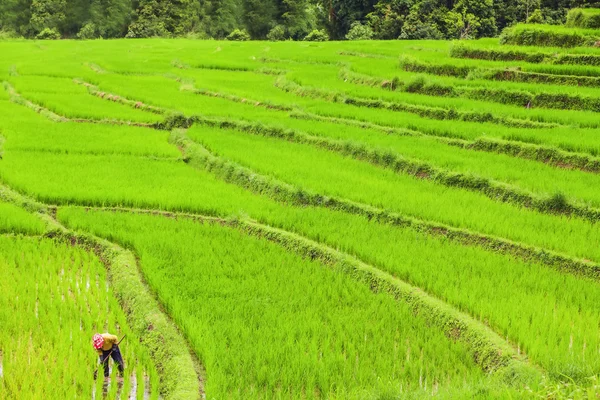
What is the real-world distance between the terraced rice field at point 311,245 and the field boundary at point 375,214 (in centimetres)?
2

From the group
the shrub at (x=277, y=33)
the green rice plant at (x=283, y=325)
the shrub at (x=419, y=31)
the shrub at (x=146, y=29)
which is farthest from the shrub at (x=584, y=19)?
the shrub at (x=146, y=29)

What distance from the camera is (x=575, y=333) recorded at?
4152mm

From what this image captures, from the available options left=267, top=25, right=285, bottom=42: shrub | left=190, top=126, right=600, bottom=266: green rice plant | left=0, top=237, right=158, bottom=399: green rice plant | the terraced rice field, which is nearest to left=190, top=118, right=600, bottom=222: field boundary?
the terraced rice field

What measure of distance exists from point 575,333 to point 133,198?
16.4ft

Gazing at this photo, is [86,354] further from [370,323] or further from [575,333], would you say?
[575,333]


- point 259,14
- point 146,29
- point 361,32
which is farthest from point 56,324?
point 259,14

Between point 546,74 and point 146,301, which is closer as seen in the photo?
point 146,301

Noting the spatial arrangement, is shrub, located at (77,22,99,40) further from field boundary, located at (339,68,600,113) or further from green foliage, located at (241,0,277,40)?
field boundary, located at (339,68,600,113)

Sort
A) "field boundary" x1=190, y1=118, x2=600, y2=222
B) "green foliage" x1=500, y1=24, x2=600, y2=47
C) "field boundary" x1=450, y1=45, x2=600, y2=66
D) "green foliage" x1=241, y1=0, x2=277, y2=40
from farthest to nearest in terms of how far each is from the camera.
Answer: "green foliage" x1=241, y1=0, x2=277, y2=40 < "green foliage" x1=500, y1=24, x2=600, y2=47 < "field boundary" x1=450, y1=45, x2=600, y2=66 < "field boundary" x1=190, y1=118, x2=600, y2=222

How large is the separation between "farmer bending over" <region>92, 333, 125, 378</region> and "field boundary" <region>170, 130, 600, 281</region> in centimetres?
356

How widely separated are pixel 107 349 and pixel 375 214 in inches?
147

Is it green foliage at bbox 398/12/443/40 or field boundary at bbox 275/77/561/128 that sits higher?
green foliage at bbox 398/12/443/40

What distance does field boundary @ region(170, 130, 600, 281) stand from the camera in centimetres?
561

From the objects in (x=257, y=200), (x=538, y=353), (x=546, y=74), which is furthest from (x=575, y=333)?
(x=546, y=74)
